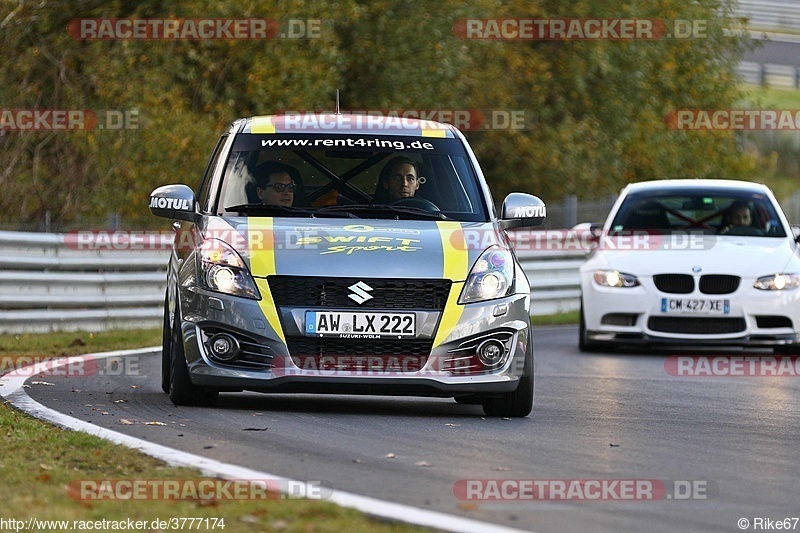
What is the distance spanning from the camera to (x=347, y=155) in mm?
10375

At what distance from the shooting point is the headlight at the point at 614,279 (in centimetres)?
1556

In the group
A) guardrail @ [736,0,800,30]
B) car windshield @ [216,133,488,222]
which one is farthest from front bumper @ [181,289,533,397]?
guardrail @ [736,0,800,30]

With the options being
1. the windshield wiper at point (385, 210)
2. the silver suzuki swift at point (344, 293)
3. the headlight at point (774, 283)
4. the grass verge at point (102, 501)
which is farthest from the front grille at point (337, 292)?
the headlight at point (774, 283)

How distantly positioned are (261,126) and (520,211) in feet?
5.77

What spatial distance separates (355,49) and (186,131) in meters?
5.06

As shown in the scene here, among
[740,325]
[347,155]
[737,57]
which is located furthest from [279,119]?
[737,57]

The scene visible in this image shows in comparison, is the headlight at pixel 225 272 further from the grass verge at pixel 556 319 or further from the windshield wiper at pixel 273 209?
the grass verge at pixel 556 319

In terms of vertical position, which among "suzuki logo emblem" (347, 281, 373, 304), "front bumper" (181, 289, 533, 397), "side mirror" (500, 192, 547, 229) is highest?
"side mirror" (500, 192, 547, 229)

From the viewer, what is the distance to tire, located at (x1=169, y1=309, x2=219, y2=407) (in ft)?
31.1

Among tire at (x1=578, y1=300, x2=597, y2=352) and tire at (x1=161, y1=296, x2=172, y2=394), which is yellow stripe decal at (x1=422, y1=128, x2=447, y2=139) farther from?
tire at (x1=578, y1=300, x2=597, y2=352)

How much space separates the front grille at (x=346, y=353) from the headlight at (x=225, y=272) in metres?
0.38

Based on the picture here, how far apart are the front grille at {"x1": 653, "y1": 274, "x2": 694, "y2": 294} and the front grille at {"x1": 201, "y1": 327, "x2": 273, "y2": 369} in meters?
6.96

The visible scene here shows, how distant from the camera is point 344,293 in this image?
29.8 ft

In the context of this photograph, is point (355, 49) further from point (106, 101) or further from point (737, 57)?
point (737, 57)
